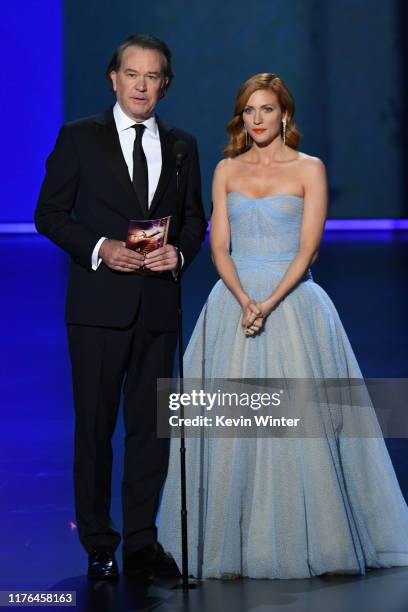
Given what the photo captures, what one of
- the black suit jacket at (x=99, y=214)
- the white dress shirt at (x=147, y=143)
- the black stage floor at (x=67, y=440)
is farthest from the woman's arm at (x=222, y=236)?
the black stage floor at (x=67, y=440)

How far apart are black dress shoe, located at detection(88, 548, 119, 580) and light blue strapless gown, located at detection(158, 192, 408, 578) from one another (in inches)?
9.2

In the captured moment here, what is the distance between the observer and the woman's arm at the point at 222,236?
14.2ft

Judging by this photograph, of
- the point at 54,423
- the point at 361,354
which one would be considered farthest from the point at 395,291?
the point at 54,423

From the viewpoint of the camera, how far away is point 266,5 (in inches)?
692

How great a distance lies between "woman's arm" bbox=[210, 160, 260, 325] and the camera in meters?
4.32

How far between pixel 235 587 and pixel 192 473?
1.49 ft

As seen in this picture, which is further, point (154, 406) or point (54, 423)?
point (54, 423)

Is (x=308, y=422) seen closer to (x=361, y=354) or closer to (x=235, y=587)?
(x=235, y=587)

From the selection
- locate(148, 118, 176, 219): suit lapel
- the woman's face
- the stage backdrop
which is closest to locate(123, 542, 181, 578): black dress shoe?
locate(148, 118, 176, 219): suit lapel

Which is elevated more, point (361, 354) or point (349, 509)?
point (361, 354)

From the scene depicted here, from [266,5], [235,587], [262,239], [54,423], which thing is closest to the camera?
[235,587]

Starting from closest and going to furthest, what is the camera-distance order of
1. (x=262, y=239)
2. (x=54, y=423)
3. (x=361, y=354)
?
(x=262, y=239) < (x=54, y=423) < (x=361, y=354)

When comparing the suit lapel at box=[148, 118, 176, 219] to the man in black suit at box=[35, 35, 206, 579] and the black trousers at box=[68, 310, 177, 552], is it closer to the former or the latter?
the man in black suit at box=[35, 35, 206, 579]

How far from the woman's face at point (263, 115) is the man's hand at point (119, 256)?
23.9 inches
